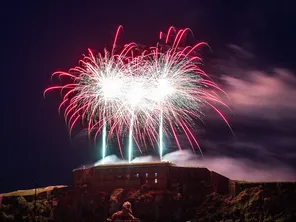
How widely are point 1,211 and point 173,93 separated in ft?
88.0

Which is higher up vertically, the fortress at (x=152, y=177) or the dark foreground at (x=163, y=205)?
the fortress at (x=152, y=177)

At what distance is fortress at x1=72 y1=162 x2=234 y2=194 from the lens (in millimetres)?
60500

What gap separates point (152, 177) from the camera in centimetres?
6181

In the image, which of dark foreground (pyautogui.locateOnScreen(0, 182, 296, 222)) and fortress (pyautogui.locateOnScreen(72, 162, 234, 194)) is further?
fortress (pyautogui.locateOnScreen(72, 162, 234, 194))

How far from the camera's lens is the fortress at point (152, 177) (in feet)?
198

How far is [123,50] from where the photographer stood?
5756 cm

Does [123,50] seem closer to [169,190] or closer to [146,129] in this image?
[146,129]

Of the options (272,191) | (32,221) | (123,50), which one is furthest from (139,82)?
(32,221)

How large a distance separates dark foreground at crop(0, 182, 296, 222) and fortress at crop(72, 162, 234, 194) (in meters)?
1.05

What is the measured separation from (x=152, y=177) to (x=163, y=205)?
4.36 meters

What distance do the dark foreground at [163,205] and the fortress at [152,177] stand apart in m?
1.05

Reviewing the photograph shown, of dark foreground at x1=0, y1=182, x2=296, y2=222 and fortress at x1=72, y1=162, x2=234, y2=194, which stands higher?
fortress at x1=72, y1=162, x2=234, y2=194

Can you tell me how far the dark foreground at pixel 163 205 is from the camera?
55.2 metres

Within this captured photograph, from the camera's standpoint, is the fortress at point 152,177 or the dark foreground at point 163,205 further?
the fortress at point 152,177
